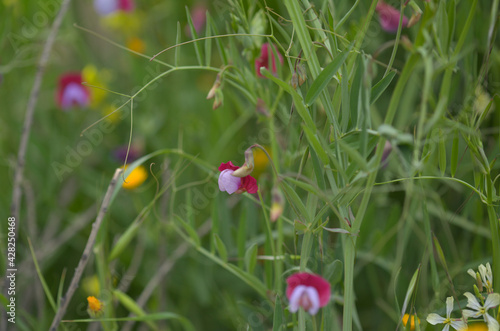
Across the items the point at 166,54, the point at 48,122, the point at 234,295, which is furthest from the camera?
the point at 166,54

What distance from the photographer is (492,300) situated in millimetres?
447

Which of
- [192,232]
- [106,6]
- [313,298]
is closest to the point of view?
[313,298]

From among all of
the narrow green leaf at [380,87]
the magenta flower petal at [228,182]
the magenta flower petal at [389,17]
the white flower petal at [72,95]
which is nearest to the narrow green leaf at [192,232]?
the magenta flower petal at [228,182]

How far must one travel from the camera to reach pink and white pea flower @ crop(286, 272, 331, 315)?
368 millimetres

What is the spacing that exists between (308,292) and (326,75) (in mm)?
171

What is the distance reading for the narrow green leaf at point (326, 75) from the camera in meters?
0.40

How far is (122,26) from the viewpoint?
1.38 m

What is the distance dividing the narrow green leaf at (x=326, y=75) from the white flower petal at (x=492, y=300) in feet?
0.77

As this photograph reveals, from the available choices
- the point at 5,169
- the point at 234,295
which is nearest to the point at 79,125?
the point at 5,169

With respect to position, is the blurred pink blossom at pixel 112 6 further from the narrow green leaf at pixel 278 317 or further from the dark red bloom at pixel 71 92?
the narrow green leaf at pixel 278 317

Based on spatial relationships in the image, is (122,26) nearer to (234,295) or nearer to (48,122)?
(48,122)

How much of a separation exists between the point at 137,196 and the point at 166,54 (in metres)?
0.46

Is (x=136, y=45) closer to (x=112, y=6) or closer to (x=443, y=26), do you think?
(x=112, y=6)

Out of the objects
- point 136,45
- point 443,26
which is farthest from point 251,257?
point 136,45
